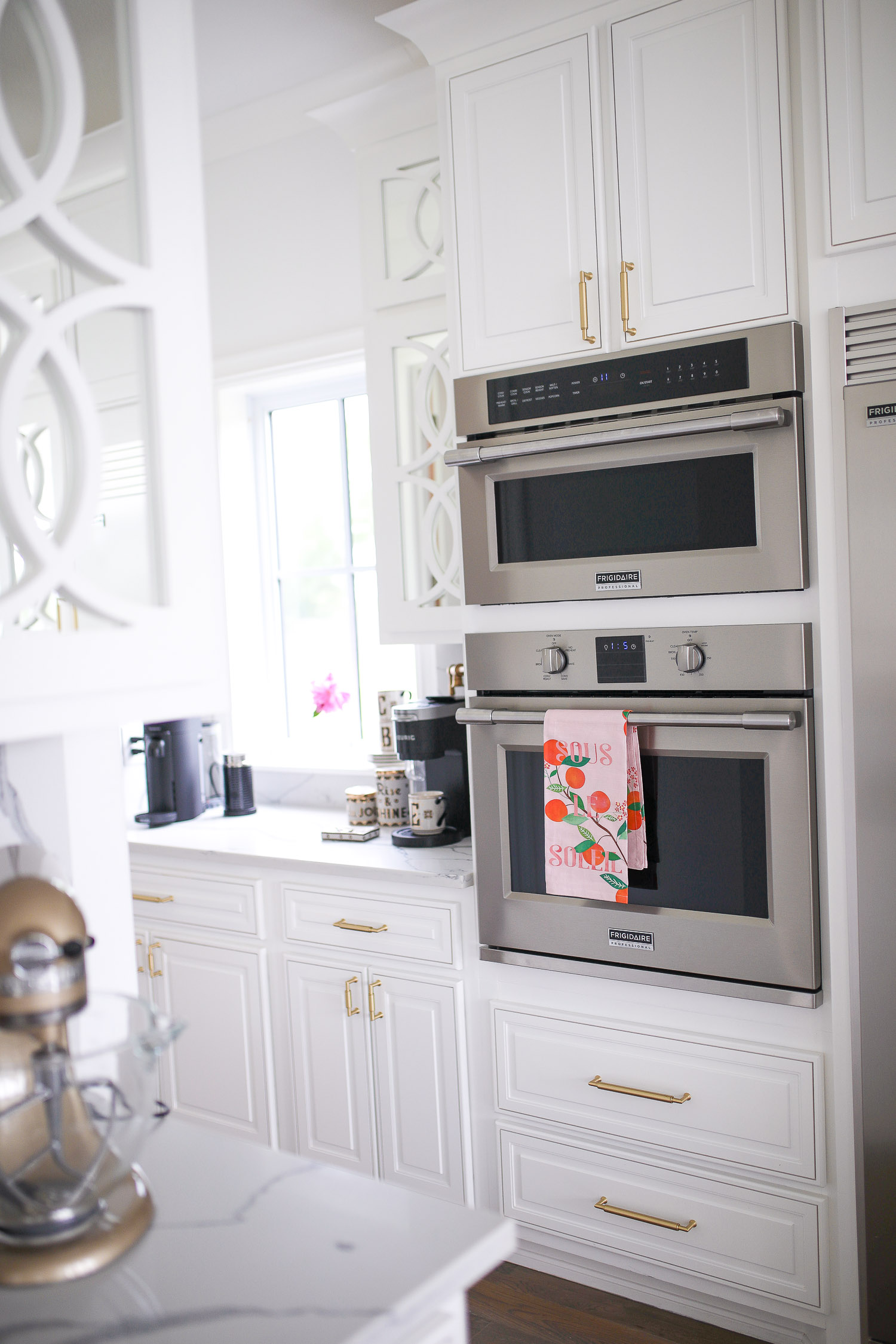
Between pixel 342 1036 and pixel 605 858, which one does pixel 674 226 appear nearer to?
pixel 605 858

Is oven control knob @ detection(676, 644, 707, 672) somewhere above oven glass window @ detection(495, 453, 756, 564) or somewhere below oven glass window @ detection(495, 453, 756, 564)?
below

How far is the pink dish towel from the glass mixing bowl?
1.19 m

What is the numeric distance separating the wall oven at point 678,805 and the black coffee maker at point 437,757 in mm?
335

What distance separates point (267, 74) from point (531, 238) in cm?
136

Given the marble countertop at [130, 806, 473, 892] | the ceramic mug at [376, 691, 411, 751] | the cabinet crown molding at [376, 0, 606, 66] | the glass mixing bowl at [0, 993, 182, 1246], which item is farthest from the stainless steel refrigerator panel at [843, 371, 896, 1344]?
the ceramic mug at [376, 691, 411, 751]

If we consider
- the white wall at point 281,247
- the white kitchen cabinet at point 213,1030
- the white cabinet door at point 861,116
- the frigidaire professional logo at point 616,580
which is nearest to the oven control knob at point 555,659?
the frigidaire professional logo at point 616,580

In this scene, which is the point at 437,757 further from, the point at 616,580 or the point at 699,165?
the point at 699,165

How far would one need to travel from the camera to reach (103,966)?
3.56 feet

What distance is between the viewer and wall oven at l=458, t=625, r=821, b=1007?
5.93 feet

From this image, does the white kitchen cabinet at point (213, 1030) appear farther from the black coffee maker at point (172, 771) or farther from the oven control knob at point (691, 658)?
the oven control knob at point (691, 658)

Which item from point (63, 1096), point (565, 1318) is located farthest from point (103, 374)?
point (565, 1318)

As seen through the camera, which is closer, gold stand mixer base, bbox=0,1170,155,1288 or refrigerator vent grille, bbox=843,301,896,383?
gold stand mixer base, bbox=0,1170,155,1288

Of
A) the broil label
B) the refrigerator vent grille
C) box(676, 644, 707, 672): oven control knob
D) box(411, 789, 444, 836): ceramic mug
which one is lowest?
the broil label

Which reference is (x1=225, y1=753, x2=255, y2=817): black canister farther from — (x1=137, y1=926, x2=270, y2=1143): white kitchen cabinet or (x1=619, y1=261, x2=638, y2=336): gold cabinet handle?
(x1=619, y1=261, x2=638, y2=336): gold cabinet handle
